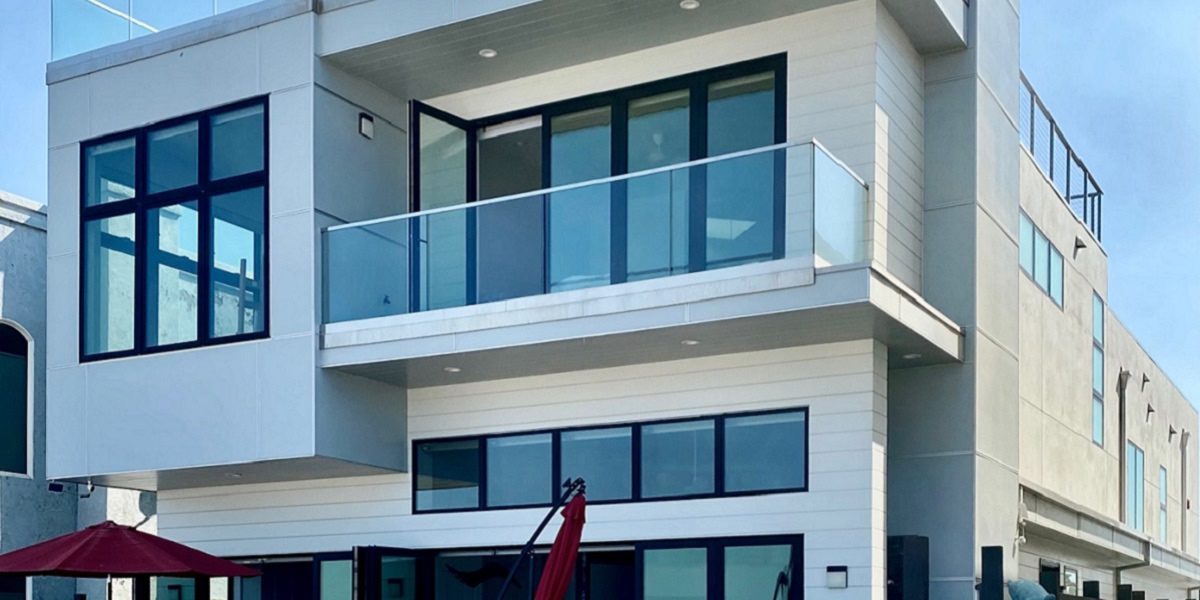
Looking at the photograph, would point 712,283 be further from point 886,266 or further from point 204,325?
point 204,325

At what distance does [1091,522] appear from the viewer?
66.6ft

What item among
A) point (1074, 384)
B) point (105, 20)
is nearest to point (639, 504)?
point (105, 20)

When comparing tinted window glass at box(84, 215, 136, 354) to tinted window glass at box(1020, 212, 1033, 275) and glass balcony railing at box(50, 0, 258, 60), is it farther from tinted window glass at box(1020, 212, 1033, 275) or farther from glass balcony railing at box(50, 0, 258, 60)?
tinted window glass at box(1020, 212, 1033, 275)

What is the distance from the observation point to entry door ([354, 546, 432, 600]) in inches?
604

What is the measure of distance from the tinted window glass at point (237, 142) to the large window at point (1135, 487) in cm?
1468

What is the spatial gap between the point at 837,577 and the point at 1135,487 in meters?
13.3

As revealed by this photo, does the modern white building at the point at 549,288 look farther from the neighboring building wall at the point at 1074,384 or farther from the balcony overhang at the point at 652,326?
the neighboring building wall at the point at 1074,384

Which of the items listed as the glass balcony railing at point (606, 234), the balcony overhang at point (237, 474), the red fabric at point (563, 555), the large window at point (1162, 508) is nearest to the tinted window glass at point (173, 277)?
the balcony overhang at point (237, 474)

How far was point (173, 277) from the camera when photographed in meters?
15.8

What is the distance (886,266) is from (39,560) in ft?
24.9

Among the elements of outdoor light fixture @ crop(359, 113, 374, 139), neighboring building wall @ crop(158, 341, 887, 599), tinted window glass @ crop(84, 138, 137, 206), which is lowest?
neighboring building wall @ crop(158, 341, 887, 599)

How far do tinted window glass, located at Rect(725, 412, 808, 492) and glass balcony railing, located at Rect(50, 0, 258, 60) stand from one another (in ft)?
22.6

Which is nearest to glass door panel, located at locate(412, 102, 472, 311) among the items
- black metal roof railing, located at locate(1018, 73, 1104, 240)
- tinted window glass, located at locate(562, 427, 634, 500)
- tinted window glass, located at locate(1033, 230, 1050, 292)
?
tinted window glass, located at locate(562, 427, 634, 500)

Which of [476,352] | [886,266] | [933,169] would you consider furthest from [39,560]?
[933,169]
